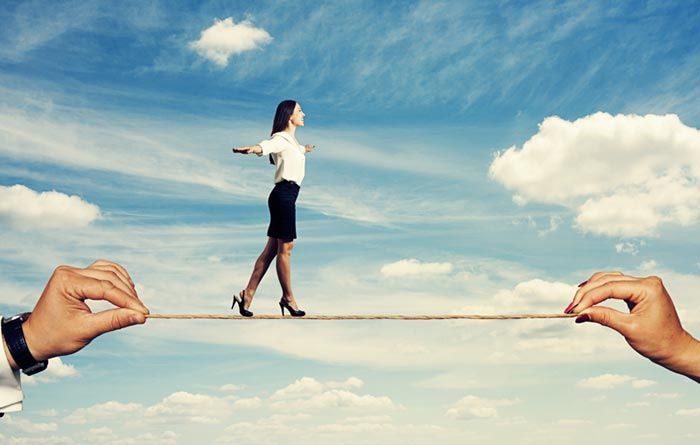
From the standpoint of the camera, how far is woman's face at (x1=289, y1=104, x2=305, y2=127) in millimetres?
8703

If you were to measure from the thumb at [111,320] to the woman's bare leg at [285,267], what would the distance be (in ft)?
17.4

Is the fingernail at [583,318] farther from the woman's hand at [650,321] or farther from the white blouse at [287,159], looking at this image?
the white blouse at [287,159]

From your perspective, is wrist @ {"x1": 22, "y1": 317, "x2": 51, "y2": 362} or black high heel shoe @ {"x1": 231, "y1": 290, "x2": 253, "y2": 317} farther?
black high heel shoe @ {"x1": 231, "y1": 290, "x2": 253, "y2": 317}

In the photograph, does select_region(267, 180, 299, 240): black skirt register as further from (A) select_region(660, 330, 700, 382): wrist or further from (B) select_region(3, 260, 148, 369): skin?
(A) select_region(660, 330, 700, 382): wrist

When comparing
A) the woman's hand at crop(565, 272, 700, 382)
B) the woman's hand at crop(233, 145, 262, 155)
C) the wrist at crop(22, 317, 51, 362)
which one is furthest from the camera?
the woman's hand at crop(233, 145, 262, 155)

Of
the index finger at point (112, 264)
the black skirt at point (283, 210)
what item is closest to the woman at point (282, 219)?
the black skirt at point (283, 210)

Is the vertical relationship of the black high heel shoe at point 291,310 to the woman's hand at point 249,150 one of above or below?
below

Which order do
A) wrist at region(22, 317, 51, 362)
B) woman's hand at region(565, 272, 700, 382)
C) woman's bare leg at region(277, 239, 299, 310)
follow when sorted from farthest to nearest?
woman's bare leg at region(277, 239, 299, 310)
wrist at region(22, 317, 51, 362)
woman's hand at region(565, 272, 700, 382)

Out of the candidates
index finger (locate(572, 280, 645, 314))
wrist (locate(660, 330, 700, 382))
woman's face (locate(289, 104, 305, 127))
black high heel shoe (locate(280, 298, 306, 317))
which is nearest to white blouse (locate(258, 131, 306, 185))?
woman's face (locate(289, 104, 305, 127))

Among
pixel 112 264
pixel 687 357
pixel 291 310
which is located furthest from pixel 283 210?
pixel 687 357

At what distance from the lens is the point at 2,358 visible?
109 inches

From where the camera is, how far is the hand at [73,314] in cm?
273

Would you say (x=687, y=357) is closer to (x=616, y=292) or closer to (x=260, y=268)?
(x=616, y=292)

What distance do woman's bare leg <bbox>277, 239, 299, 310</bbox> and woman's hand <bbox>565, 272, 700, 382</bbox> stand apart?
18.4 ft
